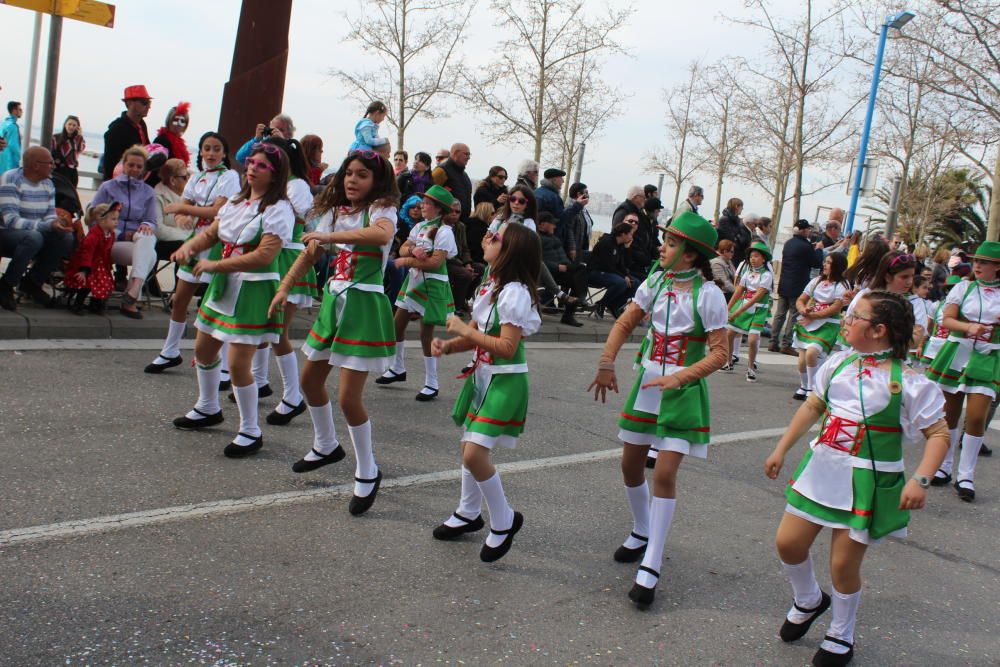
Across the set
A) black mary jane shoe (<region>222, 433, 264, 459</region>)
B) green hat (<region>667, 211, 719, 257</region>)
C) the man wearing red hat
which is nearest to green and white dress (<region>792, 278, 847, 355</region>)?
green hat (<region>667, 211, 719, 257</region>)

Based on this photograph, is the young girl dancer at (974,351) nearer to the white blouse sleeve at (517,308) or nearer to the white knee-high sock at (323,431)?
the white blouse sleeve at (517,308)

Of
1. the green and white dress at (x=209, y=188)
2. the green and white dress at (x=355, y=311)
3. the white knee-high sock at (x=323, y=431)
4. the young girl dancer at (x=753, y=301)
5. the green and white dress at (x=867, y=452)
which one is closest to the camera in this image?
the green and white dress at (x=867, y=452)

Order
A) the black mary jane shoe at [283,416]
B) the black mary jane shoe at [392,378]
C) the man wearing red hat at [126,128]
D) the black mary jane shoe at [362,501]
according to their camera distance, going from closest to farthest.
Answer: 1. the black mary jane shoe at [362,501]
2. the black mary jane shoe at [283,416]
3. the black mary jane shoe at [392,378]
4. the man wearing red hat at [126,128]

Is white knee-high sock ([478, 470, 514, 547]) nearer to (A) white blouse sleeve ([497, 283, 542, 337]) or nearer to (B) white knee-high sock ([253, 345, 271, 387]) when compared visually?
(A) white blouse sleeve ([497, 283, 542, 337])

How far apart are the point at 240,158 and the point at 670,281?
18.4 feet

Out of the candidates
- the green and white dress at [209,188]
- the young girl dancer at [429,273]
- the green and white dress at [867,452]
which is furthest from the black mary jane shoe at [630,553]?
the green and white dress at [209,188]

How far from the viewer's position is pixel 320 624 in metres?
3.57

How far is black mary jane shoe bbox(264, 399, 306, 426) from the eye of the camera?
645 centimetres

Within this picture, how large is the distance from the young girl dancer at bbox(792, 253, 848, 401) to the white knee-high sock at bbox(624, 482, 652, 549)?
5.21 m

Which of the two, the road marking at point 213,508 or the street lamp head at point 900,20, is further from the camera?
the street lamp head at point 900,20

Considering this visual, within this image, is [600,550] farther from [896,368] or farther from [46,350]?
[46,350]

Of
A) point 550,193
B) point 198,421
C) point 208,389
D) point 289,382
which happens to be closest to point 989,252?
point 289,382

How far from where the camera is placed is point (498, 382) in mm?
4340

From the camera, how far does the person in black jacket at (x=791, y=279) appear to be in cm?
1488
